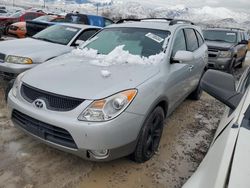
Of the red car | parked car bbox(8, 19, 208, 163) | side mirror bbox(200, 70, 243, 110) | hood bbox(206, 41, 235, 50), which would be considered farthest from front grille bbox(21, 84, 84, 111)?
the red car

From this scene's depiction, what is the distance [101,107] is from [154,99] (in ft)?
2.48

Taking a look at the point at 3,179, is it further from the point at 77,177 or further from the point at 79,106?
the point at 79,106

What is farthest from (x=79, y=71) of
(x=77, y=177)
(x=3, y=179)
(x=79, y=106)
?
(x=3, y=179)

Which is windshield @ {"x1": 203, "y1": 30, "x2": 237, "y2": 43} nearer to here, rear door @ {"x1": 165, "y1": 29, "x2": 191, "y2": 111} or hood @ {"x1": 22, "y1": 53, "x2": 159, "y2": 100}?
rear door @ {"x1": 165, "y1": 29, "x2": 191, "y2": 111}

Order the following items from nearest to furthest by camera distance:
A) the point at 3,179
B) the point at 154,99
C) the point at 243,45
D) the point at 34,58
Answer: the point at 3,179 → the point at 154,99 → the point at 34,58 → the point at 243,45

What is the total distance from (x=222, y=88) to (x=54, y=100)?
5.48 ft

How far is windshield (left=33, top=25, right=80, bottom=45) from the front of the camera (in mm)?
6414

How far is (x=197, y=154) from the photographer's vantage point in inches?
147

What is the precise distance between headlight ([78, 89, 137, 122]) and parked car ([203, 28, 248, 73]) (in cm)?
700

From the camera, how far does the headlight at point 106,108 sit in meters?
2.59

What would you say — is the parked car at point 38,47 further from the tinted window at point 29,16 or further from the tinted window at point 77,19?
the tinted window at point 29,16

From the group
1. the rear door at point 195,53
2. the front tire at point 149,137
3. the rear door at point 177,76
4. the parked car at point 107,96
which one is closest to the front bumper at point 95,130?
the parked car at point 107,96

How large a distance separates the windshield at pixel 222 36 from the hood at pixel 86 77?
7927 mm

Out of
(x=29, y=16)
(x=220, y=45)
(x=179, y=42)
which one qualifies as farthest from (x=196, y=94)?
(x=29, y=16)
